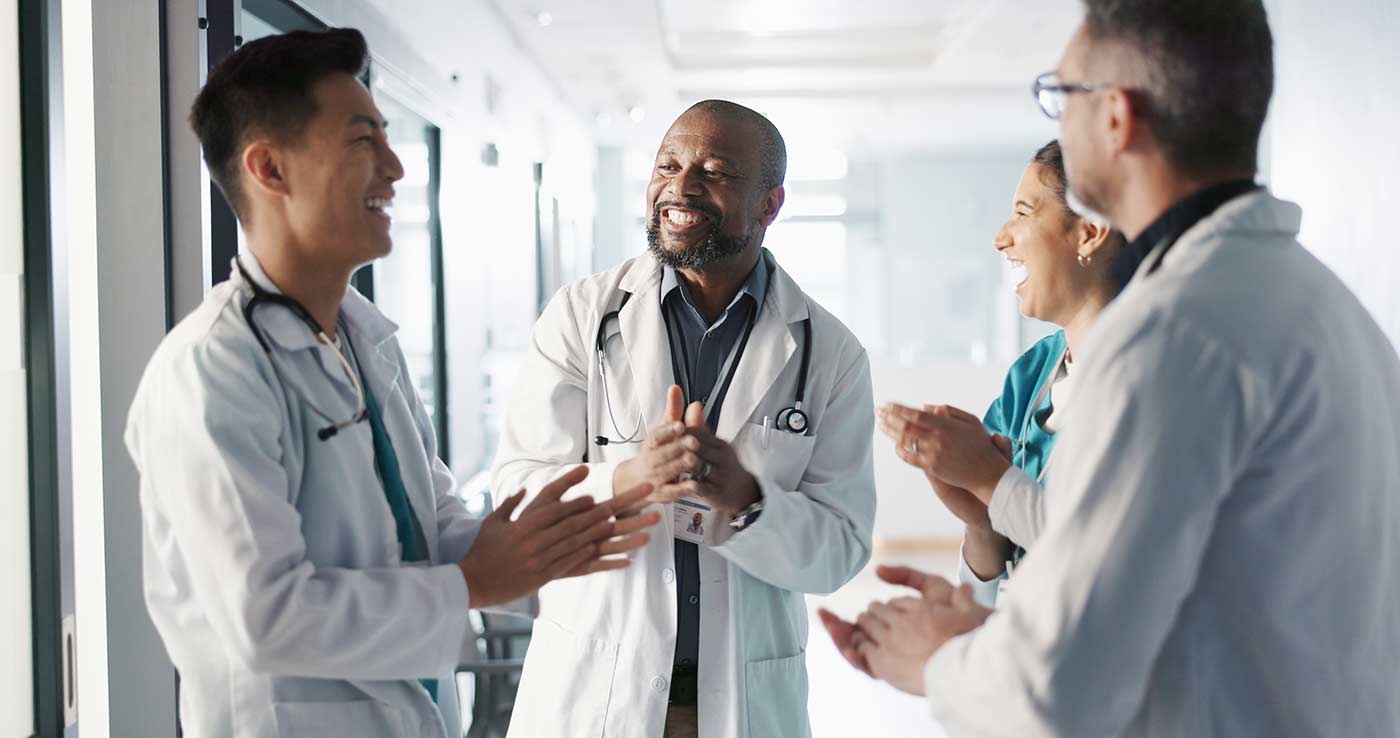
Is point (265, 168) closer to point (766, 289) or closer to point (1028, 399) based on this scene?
point (766, 289)

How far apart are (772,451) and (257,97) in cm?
101

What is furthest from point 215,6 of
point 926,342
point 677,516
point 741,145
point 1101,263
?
point 926,342

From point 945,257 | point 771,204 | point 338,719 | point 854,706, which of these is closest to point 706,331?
point 771,204

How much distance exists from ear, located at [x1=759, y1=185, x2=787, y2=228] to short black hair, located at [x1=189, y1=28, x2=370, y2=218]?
1013 millimetres

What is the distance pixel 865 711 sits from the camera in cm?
473

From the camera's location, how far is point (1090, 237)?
5.78ft

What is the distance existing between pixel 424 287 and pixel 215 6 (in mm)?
1862

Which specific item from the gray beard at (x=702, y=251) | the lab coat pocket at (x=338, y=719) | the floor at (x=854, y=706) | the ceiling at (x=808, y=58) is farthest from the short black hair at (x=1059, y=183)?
the ceiling at (x=808, y=58)

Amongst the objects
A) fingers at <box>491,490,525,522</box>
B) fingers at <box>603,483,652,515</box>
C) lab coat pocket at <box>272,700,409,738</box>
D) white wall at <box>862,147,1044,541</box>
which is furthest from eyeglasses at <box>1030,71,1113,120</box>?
white wall at <box>862,147,1044,541</box>

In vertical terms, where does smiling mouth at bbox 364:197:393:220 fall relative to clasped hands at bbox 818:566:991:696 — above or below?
above

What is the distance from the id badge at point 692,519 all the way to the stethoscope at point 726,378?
153mm

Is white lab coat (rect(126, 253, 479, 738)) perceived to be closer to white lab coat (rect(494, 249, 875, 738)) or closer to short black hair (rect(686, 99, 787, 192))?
white lab coat (rect(494, 249, 875, 738))

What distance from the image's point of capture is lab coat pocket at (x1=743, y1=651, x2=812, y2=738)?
5.84 feet

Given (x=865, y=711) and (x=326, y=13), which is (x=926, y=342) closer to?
(x=865, y=711)
